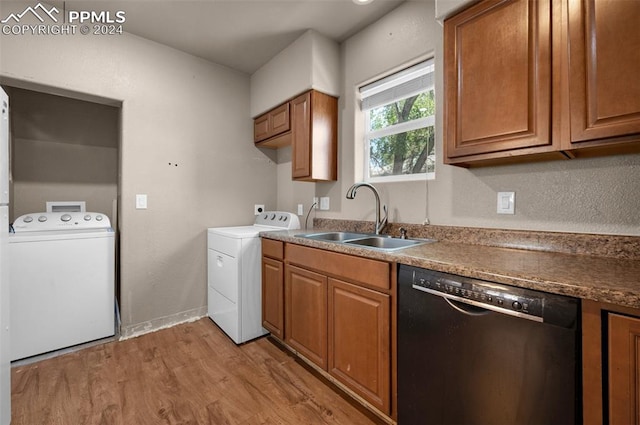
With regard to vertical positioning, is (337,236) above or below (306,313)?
above

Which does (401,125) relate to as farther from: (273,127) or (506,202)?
(273,127)

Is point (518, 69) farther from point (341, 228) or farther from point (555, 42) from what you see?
point (341, 228)

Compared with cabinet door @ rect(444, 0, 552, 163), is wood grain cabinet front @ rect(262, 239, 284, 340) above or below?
below

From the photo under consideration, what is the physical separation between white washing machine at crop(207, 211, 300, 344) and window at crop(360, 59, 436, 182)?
1.15 metres

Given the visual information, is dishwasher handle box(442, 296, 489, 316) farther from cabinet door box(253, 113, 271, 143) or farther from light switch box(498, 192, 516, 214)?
cabinet door box(253, 113, 271, 143)

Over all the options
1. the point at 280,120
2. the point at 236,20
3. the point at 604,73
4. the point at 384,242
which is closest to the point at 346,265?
the point at 384,242

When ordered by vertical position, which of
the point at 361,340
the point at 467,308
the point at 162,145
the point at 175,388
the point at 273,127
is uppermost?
the point at 273,127

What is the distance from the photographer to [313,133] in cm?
226

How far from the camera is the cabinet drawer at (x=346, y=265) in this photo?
1309 mm

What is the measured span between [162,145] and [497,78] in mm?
2513

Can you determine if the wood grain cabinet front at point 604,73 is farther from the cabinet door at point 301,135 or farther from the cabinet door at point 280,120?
the cabinet door at point 280,120

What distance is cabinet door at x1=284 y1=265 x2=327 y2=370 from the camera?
1654 millimetres

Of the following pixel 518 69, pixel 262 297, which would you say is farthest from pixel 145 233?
pixel 518 69

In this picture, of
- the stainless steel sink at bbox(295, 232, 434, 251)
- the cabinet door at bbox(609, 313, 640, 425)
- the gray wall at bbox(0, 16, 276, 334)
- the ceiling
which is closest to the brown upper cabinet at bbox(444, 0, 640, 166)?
the stainless steel sink at bbox(295, 232, 434, 251)
